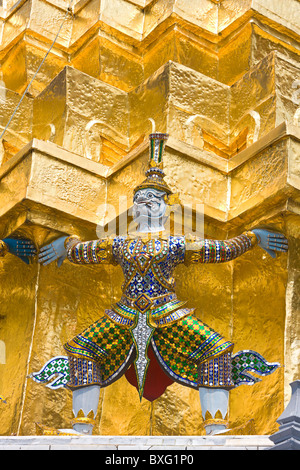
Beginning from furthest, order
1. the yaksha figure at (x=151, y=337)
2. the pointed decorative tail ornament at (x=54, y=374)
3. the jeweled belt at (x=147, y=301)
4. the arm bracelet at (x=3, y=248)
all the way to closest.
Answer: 1. the arm bracelet at (x=3, y=248)
2. the pointed decorative tail ornament at (x=54, y=374)
3. the jeweled belt at (x=147, y=301)
4. the yaksha figure at (x=151, y=337)

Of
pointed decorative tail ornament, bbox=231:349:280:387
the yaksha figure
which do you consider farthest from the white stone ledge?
pointed decorative tail ornament, bbox=231:349:280:387

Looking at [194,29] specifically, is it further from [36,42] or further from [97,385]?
[97,385]

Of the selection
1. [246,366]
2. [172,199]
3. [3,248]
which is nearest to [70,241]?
[3,248]

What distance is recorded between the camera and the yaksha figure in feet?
25.0

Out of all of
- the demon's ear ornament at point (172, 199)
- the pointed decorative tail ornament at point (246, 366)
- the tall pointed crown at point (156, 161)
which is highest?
the tall pointed crown at point (156, 161)

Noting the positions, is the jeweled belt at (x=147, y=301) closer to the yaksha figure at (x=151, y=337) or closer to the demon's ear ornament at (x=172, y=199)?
the yaksha figure at (x=151, y=337)

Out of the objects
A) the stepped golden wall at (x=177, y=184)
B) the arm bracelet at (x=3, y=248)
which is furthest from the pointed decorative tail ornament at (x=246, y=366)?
the arm bracelet at (x=3, y=248)

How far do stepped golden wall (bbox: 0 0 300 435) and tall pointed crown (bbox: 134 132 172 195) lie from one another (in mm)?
586

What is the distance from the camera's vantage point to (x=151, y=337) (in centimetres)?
773

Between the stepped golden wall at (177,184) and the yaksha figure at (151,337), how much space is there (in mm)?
542

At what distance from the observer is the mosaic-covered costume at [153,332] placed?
303 inches

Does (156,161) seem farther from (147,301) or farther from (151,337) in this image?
(151,337)
